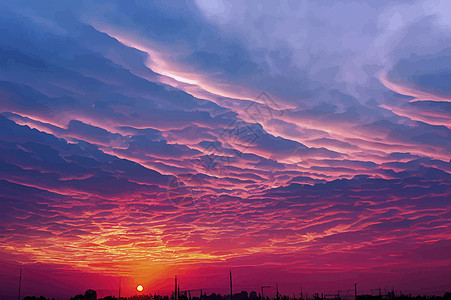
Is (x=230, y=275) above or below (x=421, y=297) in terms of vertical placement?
→ above

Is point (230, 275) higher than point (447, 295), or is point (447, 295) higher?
point (230, 275)

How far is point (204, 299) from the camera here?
167 metres

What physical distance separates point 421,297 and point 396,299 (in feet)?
47.3

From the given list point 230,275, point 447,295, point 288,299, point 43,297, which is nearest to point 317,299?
point 288,299

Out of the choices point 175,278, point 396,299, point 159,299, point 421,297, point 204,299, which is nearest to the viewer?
point 175,278

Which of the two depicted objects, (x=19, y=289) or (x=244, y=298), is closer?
(x=19, y=289)

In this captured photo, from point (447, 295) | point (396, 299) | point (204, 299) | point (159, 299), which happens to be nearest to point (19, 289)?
point (159, 299)

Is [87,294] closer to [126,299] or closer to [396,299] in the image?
[126,299]

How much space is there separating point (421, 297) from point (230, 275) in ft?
173

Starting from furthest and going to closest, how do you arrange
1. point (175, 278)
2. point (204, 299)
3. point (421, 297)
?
1. point (204, 299)
2. point (421, 297)
3. point (175, 278)

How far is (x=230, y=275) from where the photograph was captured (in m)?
82.6

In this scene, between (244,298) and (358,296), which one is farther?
(244,298)

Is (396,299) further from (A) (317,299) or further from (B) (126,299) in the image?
(B) (126,299)

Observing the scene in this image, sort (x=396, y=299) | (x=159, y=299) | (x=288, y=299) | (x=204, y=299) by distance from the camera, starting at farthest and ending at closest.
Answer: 1. (x=204, y=299)
2. (x=288, y=299)
3. (x=159, y=299)
4. (x=396, y=299)
